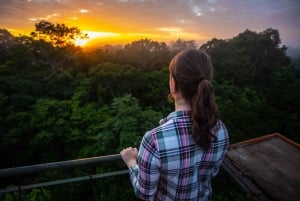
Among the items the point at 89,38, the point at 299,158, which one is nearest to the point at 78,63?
the point at 89,38

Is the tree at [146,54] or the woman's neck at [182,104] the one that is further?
the tree at [146,54]

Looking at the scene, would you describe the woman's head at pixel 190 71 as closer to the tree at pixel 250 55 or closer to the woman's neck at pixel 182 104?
the woman's neck at pixel 182 104

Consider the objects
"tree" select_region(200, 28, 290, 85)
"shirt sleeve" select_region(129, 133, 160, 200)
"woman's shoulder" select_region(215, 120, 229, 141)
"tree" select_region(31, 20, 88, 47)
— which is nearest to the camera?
"shirt sleeve" select_region(129, 133, 160, 200)

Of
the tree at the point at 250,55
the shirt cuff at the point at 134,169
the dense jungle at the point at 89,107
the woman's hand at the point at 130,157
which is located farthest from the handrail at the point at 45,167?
the tree at the point at 250,55

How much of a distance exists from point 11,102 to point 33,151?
3.31 meters

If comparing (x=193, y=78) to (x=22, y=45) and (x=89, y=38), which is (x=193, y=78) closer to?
(x=22, y=45)

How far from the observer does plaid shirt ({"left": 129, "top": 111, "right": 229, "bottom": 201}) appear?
905 millimetres

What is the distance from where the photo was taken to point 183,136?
93cm

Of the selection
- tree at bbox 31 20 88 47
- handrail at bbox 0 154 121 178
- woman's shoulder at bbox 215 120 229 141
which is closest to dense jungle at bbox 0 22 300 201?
tree at bbox 31 20 88 47

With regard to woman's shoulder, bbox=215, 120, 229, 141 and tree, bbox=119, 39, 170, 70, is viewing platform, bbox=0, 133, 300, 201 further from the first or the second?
tree, bbox=119, 39, 170, 70

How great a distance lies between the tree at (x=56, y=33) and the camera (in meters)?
17.8

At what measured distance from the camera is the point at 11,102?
39.9 feet

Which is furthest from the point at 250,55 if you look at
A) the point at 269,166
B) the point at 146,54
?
the point at 269,166

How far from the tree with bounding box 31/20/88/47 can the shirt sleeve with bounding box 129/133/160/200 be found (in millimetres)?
20157
